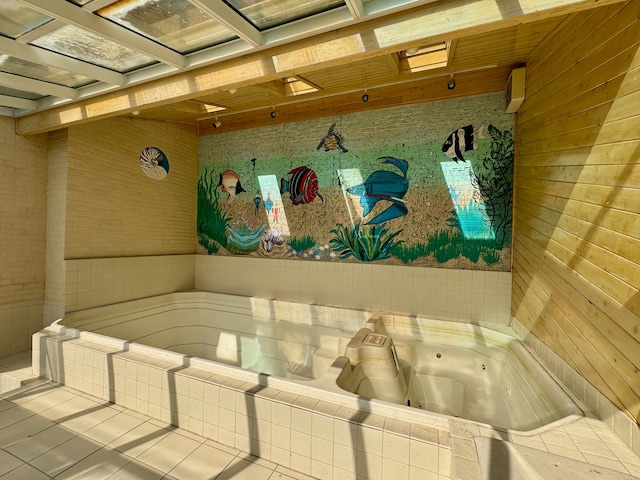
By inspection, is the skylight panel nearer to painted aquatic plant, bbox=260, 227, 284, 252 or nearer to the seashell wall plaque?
painted aquatic plant, bbox=260, 227, 284, 252

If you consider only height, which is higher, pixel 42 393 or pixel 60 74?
pixel 60 74

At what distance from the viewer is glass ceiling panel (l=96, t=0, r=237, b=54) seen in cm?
161

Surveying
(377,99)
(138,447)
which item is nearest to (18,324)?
(138,447)

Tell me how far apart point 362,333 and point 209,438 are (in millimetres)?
1405

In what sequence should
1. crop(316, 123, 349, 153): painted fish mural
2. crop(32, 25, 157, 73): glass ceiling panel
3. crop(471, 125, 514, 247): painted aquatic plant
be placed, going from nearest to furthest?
crop(32, 25, 157, 73): glass ceiling panel
crop(471, 125, 514, 247): painted aquatic plant
crop(316, 123, 349, 153): painted fish mural

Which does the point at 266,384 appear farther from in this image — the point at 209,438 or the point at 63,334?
the point at 63,334

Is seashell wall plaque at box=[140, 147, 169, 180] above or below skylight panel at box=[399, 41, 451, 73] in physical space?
below

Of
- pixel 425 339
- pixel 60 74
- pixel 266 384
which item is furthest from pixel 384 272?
pixel 60 74

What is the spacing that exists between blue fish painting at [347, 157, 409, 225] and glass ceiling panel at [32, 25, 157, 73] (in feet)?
7.81

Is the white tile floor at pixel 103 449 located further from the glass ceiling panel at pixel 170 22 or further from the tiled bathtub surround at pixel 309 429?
the glass ceiling panel at pixel 170 22

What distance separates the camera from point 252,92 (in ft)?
10.6

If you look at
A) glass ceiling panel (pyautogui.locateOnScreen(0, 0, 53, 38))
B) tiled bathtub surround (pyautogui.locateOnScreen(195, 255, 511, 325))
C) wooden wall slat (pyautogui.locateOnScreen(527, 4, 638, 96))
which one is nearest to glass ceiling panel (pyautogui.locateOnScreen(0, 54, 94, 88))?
glass ceiling panel (pyautogui.locateOnScreen(0, 0, 53, 38))

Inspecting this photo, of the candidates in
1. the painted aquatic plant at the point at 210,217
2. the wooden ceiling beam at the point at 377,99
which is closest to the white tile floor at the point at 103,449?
the painted aquatic plant at the point at 210,217

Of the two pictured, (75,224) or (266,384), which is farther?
(75,224)
